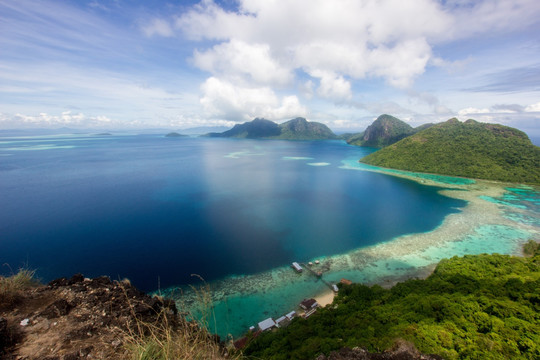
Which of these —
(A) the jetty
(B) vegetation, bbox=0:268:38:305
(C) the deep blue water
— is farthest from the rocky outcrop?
(A) the jetty

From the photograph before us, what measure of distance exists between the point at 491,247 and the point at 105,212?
53.0 m

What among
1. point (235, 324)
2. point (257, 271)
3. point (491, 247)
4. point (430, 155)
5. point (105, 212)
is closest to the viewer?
point (235, 324)

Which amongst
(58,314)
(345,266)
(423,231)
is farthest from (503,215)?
(58,314)

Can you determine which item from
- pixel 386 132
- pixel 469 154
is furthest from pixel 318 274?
pixel 386 132

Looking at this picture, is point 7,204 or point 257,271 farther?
point 7,204

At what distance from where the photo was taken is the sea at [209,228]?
18938 millimetres

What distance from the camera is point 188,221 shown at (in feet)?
99.8

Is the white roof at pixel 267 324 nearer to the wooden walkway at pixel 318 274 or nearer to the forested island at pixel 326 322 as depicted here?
the forested island at pixel 326 322

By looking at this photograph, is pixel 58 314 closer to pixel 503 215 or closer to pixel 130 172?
pixel 503 215

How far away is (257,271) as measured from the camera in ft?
68.1

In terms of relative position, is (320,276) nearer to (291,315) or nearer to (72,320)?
(291,315)

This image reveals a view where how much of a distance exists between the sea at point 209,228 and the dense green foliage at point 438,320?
4.58m

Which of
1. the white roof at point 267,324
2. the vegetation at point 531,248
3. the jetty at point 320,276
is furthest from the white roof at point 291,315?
the vegetation at point 531,248

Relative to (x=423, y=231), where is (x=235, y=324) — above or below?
below
